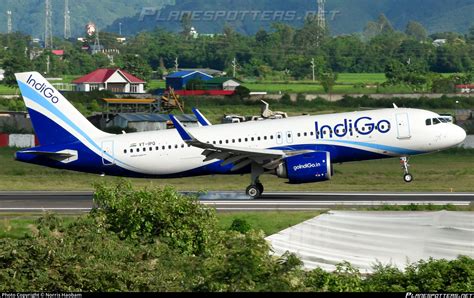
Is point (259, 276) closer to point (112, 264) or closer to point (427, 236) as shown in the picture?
point (112, 264)

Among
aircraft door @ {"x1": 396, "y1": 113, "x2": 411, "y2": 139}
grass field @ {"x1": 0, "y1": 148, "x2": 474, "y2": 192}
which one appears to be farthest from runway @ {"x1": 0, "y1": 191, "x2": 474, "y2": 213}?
grass field @ {"x1": 0, "y1": 148, "x2": 474, "y2": 192}

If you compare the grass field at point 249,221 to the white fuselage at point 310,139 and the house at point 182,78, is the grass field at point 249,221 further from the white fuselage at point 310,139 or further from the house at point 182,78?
the house at point 182,78

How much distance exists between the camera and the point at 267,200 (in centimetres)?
5291

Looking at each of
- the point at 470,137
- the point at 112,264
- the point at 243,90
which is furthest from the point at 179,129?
the point at 243,90

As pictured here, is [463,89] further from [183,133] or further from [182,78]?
[183,133]

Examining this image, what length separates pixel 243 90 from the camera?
134 metres

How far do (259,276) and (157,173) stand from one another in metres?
28.6

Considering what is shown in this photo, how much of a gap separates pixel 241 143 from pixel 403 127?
7.53 metres

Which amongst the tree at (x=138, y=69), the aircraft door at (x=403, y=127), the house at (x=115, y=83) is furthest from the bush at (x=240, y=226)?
the tree at (x=138, y=69)

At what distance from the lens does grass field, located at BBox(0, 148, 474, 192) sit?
60.1 metres

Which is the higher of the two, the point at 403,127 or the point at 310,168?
the point at 403,127

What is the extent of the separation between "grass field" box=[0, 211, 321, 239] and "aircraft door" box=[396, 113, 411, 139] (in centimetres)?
871

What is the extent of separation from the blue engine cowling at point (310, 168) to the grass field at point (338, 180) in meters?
7.38

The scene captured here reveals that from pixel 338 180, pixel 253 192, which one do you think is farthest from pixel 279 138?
pixel 338 180
